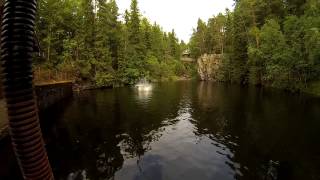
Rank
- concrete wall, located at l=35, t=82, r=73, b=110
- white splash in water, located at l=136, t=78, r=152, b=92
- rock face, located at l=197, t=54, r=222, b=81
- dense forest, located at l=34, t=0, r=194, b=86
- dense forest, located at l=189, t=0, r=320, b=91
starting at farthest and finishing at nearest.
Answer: rock face, located at l=197, t=54, r=222, b=81 < white splash in water, located at l=136, t=78, r=152, b=92 < dense forest, located at l=34, t=0, r=194, b=86 < dense forest, located at l=189, t=0, r=320, b=91 < concrete wall, located at l=35, t=82, r=73, b=110

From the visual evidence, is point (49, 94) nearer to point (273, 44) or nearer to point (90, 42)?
point (90, 42)

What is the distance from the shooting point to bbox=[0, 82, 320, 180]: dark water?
41.4 ft

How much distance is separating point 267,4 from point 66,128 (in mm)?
63506

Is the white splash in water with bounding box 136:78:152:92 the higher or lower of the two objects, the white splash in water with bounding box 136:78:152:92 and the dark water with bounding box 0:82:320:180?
the higher

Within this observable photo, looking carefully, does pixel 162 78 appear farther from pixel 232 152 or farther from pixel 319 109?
pixel 232 152

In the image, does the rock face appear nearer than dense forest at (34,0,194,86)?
No

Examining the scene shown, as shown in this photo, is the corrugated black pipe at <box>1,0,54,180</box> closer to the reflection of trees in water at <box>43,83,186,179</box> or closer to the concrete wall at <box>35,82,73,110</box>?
the reflection of trees in water at <box>43,83,186,179</box>

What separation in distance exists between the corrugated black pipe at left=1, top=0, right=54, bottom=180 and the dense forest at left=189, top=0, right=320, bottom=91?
42.7 m

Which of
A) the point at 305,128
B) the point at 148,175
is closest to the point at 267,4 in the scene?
the point at 305,128

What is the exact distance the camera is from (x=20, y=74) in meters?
2.50

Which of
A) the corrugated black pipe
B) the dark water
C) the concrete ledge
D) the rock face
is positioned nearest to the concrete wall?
the concrete ledge

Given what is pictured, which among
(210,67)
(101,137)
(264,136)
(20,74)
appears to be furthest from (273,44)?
(20,74)

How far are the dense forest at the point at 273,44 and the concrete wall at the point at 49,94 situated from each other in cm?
3521

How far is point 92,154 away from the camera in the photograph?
1488 cm
